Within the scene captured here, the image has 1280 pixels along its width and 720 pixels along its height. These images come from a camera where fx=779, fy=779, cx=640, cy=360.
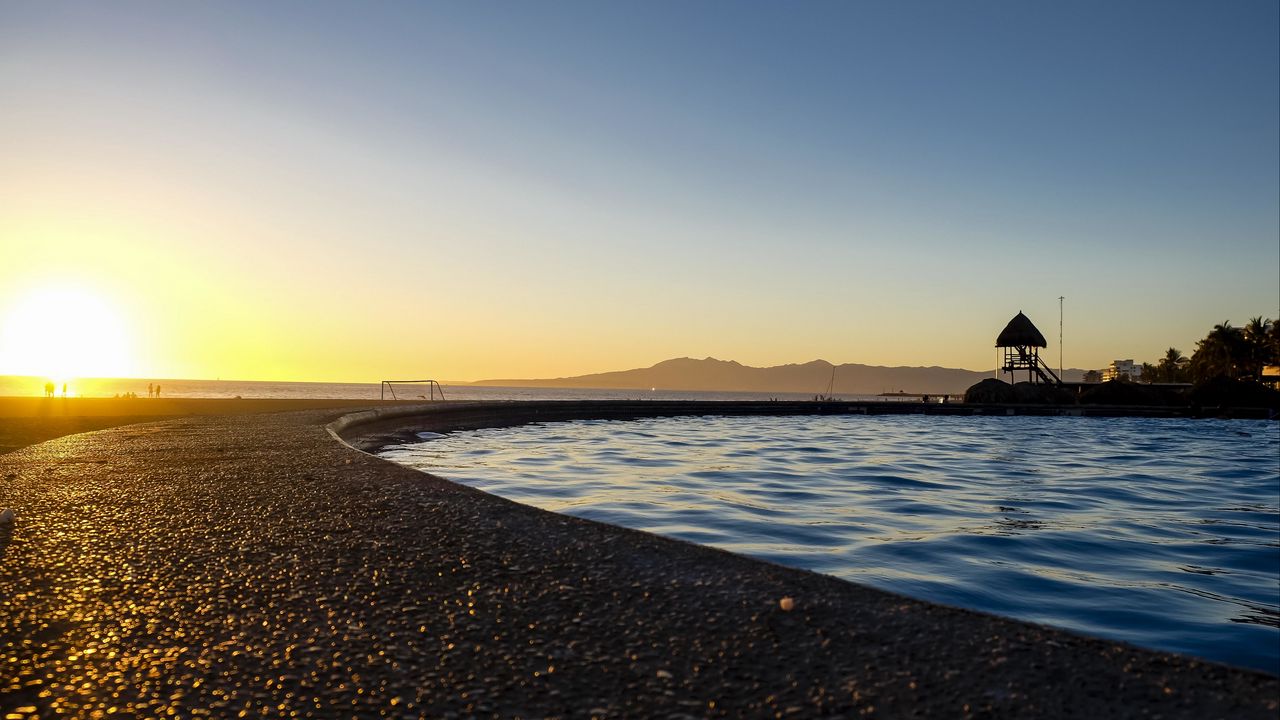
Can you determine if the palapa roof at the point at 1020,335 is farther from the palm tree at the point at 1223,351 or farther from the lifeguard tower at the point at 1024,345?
the palm tree at the point at 1223,351

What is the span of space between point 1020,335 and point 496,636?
61.1 meters

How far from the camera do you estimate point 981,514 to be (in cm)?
1001

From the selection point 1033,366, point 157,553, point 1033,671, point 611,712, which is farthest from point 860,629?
point 1033,366

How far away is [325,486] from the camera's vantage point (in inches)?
270

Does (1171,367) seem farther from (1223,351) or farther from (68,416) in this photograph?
(68,416)

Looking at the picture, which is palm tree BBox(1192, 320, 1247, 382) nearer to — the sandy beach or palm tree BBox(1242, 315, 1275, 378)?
palm tree BBox(1242, 315, 1275, 378)

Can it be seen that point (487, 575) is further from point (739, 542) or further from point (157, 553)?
point (739, 542)

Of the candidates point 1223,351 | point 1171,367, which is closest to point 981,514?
point 1223,351

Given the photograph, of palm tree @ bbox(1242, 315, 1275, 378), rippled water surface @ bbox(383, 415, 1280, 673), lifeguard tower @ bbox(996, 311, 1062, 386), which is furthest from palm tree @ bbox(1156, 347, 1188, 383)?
rippled water surface @ bbox(383, 415, 1280, 673)

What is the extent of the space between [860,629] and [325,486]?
17.2 feet

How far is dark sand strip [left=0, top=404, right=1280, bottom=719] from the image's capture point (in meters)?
2.50

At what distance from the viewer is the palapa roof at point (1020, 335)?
56688 mm

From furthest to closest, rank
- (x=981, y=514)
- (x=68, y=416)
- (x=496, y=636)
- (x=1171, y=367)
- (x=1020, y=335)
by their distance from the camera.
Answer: (x=1171, y=367) → (x=1020, y=335) → (x=68, y=416) → (x=981, y=514) → (x=496, y=636)

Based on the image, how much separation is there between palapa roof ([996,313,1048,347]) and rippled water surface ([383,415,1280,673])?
123 ft
